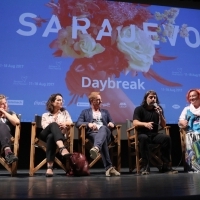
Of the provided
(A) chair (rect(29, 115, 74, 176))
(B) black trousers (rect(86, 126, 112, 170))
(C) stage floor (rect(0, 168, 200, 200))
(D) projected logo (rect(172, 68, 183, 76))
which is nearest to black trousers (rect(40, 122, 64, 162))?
(A) chair (rect(29, 115, 74, 176))

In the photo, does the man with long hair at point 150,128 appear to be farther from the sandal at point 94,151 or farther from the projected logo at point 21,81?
the projected logo at point 21,81

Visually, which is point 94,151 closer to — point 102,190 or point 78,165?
point 78,165

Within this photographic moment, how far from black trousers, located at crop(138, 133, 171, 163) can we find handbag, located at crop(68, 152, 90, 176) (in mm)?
634

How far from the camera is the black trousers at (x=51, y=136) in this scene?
9.27 feet

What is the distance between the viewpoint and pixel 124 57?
3.96m

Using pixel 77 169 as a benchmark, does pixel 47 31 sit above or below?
above

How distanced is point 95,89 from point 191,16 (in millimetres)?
1799

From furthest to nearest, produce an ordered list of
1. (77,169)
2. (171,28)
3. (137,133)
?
(171,28)
(137,133)
(77,169)

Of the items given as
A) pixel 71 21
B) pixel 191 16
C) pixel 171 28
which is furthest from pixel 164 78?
pixel 71 21

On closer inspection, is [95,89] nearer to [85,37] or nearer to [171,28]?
[85,37]

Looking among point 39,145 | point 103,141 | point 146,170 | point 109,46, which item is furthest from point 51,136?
point 109,46

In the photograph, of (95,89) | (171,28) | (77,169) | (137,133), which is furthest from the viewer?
(171,28)

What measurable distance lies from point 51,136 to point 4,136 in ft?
1.39

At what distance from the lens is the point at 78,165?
2.83m
